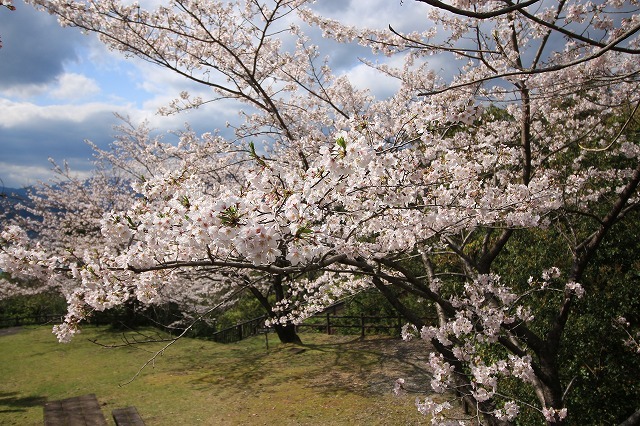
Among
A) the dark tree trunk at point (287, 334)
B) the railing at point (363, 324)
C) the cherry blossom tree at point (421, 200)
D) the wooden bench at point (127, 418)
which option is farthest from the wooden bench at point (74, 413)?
the railing at point (363, 324)

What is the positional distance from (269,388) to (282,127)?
514 centimetres

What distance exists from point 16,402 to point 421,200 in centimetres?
858

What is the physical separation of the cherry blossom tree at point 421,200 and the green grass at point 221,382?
77.9 inches

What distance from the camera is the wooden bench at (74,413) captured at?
4789 mm

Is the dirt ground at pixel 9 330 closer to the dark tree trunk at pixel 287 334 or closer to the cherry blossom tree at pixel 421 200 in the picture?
the dark tree trunk at pixel 287 334

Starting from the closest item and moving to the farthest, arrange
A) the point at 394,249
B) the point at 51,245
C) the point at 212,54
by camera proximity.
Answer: the point at 394,249 → the point at 212,54 → the point at 51,245

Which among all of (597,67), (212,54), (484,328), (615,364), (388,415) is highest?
(212,54)

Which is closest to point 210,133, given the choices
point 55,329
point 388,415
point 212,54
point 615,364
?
point 212,54

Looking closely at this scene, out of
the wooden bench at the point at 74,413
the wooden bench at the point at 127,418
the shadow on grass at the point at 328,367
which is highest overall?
the wooden bench at the point at 74,413

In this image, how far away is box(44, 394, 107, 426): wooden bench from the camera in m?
4.79

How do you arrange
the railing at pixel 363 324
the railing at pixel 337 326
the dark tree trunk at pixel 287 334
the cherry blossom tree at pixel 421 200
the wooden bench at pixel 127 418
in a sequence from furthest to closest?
the railing at pixel 337 326
the railing at pixel 363 324
the dark tree trunk at pixel 287 334
the wooden bench at pixel 127 418
the cherry blossom tree at pixel 421 200

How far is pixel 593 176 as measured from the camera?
6.23 metres

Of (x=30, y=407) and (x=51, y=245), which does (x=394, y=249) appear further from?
(x=51, y=245)

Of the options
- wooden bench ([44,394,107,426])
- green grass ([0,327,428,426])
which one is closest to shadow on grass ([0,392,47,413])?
green grass ([0,327,428,426])
